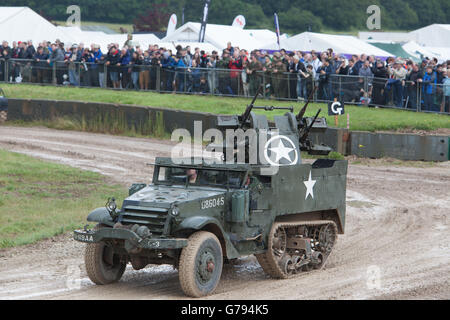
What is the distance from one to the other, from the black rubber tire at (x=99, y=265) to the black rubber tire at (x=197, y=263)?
4.35ft

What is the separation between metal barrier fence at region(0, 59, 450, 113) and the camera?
25047 millimetres

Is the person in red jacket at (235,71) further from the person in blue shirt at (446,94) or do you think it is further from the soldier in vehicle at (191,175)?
the soldier in vehicle at (191,175)

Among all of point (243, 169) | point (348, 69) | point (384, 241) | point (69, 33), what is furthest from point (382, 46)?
point (243, 169)

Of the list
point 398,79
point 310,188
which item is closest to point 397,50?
point 398,79

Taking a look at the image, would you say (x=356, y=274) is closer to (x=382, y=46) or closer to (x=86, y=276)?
(x=86, y=276)

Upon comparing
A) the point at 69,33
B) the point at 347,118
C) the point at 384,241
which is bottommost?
the point at 384,241

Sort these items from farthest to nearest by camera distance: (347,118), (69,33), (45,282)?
(69,33) < (347,118) < (45,282)

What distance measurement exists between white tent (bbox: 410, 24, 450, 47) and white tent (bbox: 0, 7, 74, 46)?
951 inches

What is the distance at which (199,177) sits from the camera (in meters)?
11.7

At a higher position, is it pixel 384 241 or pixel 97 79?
pixel 97 79

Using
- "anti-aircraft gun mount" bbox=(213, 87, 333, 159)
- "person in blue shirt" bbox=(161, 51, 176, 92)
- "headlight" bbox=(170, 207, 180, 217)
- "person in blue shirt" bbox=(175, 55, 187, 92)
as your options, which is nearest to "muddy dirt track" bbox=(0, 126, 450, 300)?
"headlight" bbox=(170, 207, 180, 217)

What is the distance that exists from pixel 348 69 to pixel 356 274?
14599 millimetres

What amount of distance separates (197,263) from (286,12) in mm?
70268
